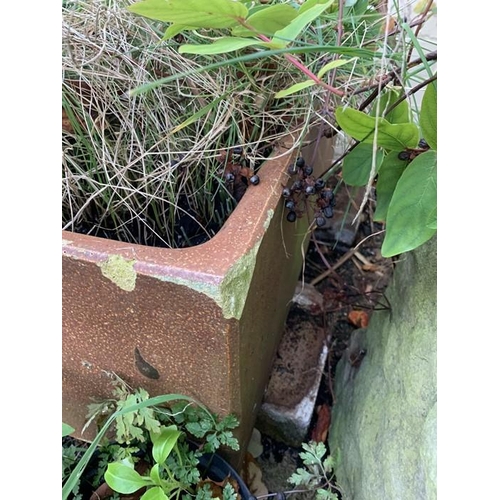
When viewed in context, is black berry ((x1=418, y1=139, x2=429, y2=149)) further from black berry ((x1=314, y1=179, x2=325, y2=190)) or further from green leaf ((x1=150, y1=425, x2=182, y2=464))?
green leaf ((x1=150, y1=425, x2=182, y2=464))

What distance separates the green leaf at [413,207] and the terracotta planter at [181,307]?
0.13 m

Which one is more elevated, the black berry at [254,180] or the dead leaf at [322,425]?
the black berry at [254,180]

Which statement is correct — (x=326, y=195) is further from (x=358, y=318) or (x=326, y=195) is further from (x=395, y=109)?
(x=358, y=318)

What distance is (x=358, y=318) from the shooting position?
1066mm

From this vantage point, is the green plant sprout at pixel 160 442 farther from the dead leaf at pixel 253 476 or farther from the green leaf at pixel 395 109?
the green leaf at pixel 395 109

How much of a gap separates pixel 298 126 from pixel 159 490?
441mm

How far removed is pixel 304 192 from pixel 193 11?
0.74 ft

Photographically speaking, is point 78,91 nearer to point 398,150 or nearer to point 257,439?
point 398,150

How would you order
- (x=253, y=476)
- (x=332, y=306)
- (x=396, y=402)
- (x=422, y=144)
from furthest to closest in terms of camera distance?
(x=332, y=306) < (x=253, y=476) < (x=396, y=402) < (x=422, y=144)

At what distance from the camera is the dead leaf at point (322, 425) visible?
894 mm

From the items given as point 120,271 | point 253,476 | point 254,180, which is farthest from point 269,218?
point 253,476

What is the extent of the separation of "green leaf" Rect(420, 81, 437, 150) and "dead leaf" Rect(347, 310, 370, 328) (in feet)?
2.13

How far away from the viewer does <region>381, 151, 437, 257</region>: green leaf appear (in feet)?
1.50

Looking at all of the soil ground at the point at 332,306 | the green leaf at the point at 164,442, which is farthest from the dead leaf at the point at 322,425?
the green leaf at the point at 164,442
